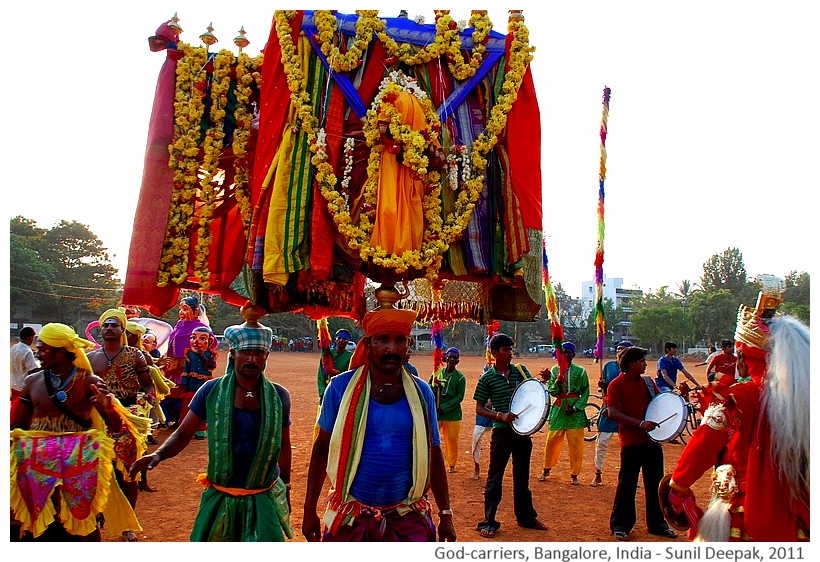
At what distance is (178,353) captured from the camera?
43.0ft

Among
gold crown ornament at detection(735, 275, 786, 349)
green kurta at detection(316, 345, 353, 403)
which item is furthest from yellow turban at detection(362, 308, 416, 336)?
green kurta at detection(316, 345, 353, 403)

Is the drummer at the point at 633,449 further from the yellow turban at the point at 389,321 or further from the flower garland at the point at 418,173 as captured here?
the yellow turban at the point at 389,321

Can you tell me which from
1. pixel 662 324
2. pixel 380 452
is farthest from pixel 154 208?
pixel 662 324

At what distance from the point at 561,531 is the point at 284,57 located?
565 cm

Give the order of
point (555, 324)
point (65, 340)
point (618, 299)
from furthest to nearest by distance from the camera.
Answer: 1. point (618, 299)
2. point (555, 324)
3. point (65, 340)

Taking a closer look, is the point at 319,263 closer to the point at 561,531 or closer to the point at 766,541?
the point at 766,541

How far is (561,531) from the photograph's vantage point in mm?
7484

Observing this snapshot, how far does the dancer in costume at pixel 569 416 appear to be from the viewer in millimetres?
9914

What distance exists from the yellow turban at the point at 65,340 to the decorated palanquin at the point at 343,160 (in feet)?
2.62

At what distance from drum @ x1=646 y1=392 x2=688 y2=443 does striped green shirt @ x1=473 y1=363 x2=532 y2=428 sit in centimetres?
138

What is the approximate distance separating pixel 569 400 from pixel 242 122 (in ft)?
22.1

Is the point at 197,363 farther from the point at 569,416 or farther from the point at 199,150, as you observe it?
the point at 199,150

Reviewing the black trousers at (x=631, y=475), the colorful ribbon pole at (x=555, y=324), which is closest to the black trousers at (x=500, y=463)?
the black trousers at (x=631, y=475)
